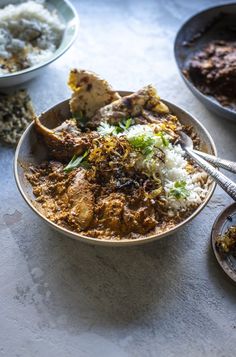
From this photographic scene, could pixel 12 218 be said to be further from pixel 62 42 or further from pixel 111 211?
pixel 62 42

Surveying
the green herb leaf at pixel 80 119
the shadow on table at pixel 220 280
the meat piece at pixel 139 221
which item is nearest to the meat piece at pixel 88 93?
the green herb leaf at pixel 80 119

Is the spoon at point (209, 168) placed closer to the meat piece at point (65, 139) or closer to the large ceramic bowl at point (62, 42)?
the meat piece at point (65, 139)

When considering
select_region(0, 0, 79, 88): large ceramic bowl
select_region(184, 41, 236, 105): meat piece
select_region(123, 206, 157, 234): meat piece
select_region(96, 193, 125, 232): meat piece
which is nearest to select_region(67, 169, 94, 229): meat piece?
select_region(96, 193, 125, 232): meat piece

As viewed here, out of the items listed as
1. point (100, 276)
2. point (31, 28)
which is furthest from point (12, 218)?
point (31, 28)

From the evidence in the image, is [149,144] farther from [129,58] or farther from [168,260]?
[129,58]

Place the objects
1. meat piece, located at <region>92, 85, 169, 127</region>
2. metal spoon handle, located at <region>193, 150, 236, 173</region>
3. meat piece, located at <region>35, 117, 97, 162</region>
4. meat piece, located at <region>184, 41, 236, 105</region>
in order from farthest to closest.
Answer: meat piece, located at <region>184, 41, 236, 105</region>
meat piece, located at <region>92, 85, 169, 127</region>
meat piece, located at <region>35, 117, 97, 162</region>
metal spoon handle, located at <region>193, 150, 236, 173</region>

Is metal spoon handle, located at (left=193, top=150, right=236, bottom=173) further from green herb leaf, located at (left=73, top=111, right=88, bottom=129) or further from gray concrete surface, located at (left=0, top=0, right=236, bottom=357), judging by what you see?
green herb leaf, located at (left=73, top=111, right=88, bottom=129)

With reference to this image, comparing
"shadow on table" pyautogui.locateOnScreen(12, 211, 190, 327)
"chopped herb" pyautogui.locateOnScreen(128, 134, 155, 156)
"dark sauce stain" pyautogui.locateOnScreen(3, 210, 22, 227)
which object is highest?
"chopped herb" pyautogui.locateOnScreen(128, 134, 155, 156)

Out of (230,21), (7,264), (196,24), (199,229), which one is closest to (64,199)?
(7,264)
